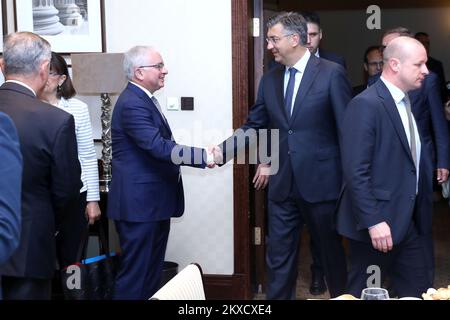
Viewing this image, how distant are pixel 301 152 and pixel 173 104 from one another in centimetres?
119

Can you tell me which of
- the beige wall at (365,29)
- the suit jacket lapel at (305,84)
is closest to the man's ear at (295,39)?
the suit jacket lapel at (305,84)

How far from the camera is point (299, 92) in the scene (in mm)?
3686

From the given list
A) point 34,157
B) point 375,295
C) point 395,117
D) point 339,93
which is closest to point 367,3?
point 339,93

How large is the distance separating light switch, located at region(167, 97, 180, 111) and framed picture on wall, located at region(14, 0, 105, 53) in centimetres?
59

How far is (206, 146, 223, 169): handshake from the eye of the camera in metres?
3.87

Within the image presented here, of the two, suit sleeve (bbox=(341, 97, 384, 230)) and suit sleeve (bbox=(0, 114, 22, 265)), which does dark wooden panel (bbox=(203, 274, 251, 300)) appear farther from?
suit sleeve (bbox=(0, 114, 22, 265))

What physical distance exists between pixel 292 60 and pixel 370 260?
122 centimetres

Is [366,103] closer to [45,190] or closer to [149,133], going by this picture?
[149,133]

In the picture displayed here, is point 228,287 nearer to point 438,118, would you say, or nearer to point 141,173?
point 141,173

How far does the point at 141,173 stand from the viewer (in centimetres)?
358

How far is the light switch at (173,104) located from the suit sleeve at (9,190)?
112 inches

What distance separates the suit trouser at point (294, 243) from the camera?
3678 mm

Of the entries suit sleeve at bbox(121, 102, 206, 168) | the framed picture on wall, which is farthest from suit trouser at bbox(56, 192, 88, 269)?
the framed picture on wall

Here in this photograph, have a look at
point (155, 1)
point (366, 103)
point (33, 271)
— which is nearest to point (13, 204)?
point (33, 271)
